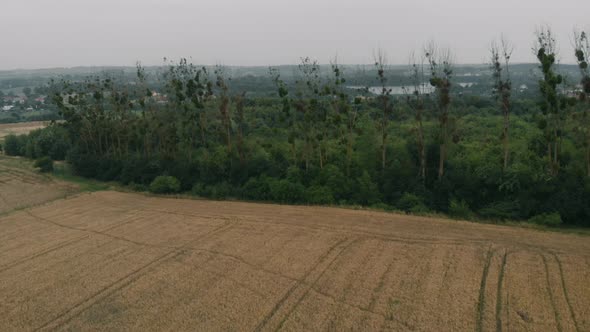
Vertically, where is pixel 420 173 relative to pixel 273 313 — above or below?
above

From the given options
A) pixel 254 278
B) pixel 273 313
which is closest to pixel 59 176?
pixel 254 278

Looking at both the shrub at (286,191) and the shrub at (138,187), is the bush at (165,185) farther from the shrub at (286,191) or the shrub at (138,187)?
the shrub at (286,191)

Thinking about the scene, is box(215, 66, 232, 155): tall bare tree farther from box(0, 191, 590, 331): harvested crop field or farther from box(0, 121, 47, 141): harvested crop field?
box(0, 121, 47, 141): harvested crop field

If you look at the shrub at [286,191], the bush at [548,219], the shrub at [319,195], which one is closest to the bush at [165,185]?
the shrub at [286,191]

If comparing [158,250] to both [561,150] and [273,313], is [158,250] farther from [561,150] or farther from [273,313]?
[561,150]

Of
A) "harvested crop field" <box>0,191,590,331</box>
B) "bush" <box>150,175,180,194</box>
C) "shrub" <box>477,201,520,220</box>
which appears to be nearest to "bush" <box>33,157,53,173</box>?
"bush" <box>150,175,180,194</box>
